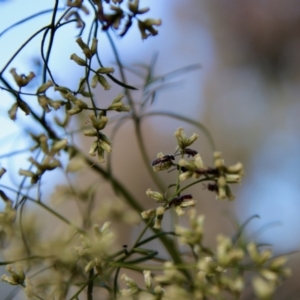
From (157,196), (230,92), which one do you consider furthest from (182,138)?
(230,92)

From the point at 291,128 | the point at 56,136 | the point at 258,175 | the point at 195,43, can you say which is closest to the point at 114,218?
the point at 56,136

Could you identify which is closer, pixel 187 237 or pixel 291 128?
pixel 187 237

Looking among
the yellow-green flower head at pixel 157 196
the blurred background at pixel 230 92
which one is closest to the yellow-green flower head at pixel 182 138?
the yellow-green flower head at pixel 157 196

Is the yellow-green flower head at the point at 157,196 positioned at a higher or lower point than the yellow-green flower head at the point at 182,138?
lower

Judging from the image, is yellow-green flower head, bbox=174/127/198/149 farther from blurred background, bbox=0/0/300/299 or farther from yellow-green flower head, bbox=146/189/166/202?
blurred background, bbox=0/0/300/299

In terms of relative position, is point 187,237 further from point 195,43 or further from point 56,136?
point 195,43

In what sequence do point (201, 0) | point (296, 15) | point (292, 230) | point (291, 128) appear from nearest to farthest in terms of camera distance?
point (292, 230), point (291, 128), point (296, 15), point (201, 0)

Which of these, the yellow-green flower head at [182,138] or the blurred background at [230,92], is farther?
the blurred background at [230,92]

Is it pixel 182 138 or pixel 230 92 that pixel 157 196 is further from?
pixel 230 92

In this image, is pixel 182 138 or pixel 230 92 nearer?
pixel 182 138

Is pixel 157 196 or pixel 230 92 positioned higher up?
pixel 230 92

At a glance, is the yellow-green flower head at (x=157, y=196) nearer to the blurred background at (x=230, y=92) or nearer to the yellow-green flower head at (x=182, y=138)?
the yellow-green flower head at (x=182, y=138)
